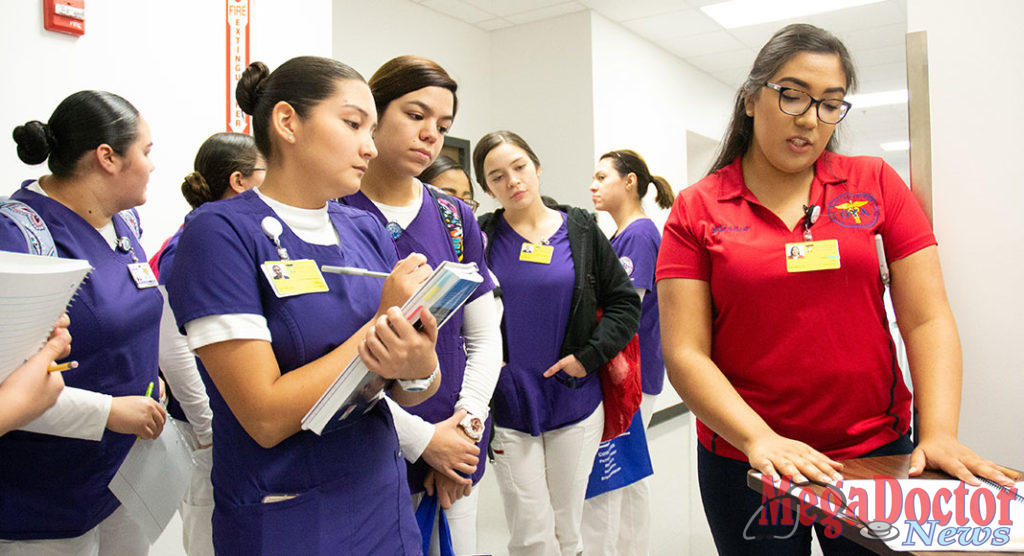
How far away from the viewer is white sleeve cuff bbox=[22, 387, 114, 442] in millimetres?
1340

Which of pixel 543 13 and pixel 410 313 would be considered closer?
pixel 410 313

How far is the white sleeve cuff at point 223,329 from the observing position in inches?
36.4

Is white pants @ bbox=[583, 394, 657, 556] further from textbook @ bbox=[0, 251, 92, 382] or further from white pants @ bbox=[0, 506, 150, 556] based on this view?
textbook @ bbox=[0, 251, 92, 382]

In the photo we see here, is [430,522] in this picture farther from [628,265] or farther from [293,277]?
[628,265]

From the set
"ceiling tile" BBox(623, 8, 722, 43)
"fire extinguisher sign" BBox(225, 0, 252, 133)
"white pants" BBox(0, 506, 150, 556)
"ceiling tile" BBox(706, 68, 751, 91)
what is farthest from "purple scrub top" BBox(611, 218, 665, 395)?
"ceiling tile" BBox(706, 68, 751, 91)

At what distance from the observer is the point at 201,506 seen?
1.82 m

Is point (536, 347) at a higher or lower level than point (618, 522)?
higher

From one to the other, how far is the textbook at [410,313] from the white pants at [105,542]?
897 millimetres

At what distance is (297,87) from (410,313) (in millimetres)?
471

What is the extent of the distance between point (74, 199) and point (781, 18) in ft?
19.1

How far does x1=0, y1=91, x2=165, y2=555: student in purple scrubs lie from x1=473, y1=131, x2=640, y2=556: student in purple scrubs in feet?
3.58

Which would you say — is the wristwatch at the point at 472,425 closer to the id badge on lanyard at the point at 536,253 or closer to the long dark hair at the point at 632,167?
the id badge on lanyard at the point at 536,253

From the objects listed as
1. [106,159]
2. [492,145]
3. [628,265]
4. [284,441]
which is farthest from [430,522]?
[628,265]

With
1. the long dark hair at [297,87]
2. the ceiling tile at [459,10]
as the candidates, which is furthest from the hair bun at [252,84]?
the ceiling tile at [459,10]
